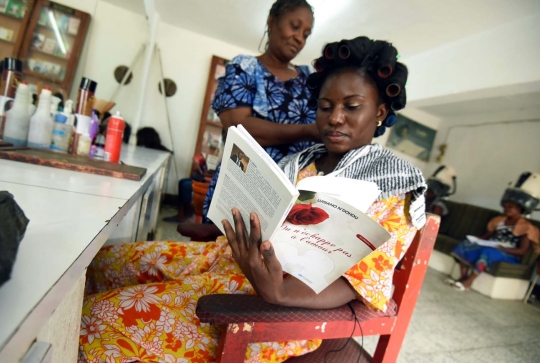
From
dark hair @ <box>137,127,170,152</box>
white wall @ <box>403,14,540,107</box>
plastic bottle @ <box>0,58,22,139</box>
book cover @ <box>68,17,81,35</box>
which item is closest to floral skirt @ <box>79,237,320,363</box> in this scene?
plastic bottle @ <box>0,58,22,139</box>

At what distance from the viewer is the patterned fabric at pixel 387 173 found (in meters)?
0.69

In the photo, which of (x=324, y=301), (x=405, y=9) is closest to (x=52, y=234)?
(x=324, y=301)

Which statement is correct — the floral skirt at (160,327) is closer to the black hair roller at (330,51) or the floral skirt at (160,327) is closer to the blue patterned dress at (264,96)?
the blue patterned dress at (264,96)

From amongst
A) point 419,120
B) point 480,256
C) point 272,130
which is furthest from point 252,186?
point 419,120

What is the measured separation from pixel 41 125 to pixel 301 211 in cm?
115

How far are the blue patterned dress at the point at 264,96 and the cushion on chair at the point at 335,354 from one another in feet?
2.13

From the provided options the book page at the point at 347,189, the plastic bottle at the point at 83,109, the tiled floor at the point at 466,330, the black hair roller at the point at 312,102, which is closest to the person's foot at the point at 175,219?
the tiled floor at the point at 466,330

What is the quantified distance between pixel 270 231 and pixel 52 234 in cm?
34

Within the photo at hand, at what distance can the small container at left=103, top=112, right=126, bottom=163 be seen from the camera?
1.18 metres

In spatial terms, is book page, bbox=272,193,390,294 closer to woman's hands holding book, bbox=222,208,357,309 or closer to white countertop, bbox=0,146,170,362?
woman's hands holding book, bbox=222,208,357,309

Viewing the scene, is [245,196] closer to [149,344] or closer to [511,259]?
[149,344]

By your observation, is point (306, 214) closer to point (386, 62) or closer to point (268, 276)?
point (268, 276)

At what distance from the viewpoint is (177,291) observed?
0.67 m

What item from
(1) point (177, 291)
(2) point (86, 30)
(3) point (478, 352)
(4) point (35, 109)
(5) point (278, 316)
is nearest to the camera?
(5) point (278, 316)
